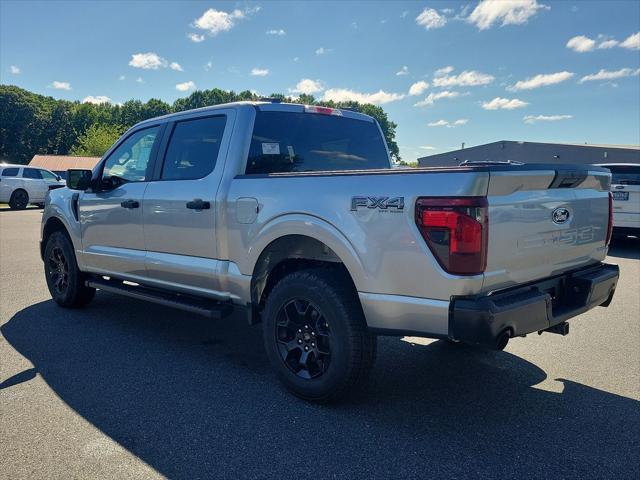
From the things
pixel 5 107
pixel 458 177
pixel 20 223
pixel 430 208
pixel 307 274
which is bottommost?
pixel 20 223

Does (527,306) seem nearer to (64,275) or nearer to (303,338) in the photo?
(303,338)

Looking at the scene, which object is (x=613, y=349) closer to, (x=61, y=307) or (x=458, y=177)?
(x=458, y=177)

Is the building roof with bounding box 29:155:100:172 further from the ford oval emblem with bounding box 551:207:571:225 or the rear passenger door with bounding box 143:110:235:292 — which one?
the ford oval emblem with bounding box 551:207:571:225

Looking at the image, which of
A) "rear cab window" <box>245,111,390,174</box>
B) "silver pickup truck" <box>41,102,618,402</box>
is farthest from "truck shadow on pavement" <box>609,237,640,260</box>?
"rear cab window" <box>245,111,390,174</box>

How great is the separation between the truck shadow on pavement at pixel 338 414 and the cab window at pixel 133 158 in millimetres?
1539

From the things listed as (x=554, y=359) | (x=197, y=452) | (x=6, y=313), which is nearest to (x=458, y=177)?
(x=197, y=452)

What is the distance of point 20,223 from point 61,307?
11020 millimetres

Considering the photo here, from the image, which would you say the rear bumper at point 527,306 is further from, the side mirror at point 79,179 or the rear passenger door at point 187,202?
the side mirror at point 79,179

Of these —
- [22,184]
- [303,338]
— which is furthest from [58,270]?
[22,184]

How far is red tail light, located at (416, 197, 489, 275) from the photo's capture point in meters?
2.51

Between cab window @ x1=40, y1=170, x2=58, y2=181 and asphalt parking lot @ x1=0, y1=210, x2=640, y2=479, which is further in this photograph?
cab window @ x1=40, y1=170, x2=58, y2=181

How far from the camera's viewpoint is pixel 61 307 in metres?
5.57

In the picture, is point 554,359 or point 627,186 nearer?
point 554,359

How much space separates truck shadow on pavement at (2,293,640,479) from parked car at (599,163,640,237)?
7397 millimetres
